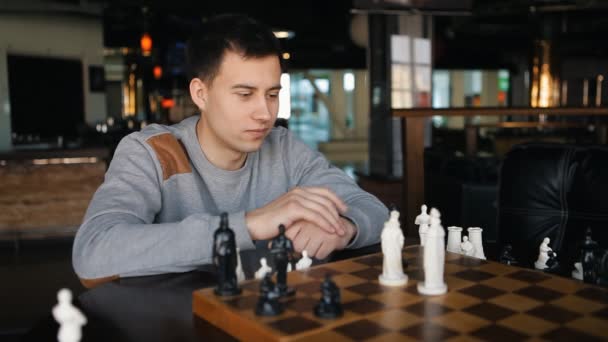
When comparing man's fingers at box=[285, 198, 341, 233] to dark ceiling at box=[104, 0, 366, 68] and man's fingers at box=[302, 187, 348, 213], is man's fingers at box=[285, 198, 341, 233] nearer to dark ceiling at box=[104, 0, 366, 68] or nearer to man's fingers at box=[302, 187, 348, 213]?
man's fingers at box=[302, 187, 348, 213]

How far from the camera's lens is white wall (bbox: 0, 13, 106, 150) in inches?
260

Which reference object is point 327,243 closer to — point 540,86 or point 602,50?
point 540,86

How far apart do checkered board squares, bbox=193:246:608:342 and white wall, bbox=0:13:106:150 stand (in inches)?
256

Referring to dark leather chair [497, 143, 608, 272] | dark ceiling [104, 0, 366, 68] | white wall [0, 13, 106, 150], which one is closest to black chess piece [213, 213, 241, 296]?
dark leather chair [497, 143, 608, 272]

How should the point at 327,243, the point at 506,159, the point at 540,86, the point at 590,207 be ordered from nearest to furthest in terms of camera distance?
the point at 327,243 < the point at 590,207 < the point at 506,159 < the point at 540,86

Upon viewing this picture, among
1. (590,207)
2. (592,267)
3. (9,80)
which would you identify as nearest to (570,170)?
(590,207)

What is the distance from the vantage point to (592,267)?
48.1 inches

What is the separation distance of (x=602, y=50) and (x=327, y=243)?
16295mm

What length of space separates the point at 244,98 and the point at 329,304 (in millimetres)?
763

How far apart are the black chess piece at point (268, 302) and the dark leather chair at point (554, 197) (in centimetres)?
103

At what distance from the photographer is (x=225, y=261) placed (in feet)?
3.51

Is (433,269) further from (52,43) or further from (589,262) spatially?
(52,43)

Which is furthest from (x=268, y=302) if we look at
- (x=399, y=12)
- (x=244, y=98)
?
(x=399, y=12)

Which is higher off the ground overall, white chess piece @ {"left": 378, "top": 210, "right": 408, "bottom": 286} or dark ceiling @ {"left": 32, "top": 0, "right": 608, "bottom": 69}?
dark ceiling @ {"left": 32, "top": 0, "right": 608, "bottom": 69}
